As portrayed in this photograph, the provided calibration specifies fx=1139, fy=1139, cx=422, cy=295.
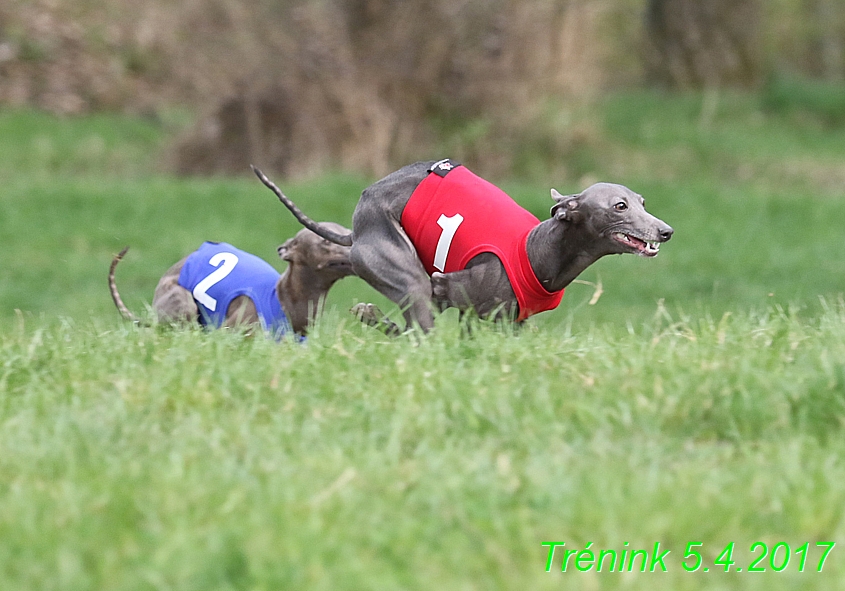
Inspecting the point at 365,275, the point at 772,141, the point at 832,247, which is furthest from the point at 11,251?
the point at 772,141

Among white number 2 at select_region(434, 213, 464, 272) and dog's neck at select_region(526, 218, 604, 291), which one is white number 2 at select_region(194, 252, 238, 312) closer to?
white number 2 at select_region(434, 213, 464, 272)

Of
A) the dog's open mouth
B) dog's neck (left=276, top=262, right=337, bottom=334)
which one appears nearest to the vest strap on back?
the dog's open mouth

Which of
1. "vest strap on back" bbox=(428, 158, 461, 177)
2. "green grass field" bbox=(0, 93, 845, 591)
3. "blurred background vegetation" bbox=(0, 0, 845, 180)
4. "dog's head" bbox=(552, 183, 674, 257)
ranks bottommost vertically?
"green grass field" bbox=(0, 93, 845, 591)

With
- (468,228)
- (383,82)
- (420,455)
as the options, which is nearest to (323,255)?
(468,228)

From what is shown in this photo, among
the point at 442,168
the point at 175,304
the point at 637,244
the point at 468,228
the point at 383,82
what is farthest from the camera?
the point at 383,82

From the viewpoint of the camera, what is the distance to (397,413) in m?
3.89

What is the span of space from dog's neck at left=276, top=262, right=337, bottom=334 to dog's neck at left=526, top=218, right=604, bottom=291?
1.54 m

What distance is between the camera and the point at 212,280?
625 cm

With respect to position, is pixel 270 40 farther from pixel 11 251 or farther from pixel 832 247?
pixel 832 247

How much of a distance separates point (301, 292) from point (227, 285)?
0.41 m

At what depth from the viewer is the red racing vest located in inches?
197

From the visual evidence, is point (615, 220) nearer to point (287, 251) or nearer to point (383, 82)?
point (287, 251)

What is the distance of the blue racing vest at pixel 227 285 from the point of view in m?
6.17

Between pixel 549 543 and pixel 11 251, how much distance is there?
31.4 feet
